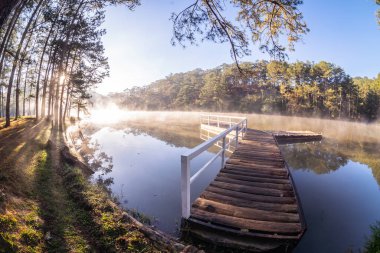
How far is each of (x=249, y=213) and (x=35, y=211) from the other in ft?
12.7

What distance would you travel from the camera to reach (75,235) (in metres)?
3.80

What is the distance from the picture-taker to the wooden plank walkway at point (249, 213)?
3496 millimetres

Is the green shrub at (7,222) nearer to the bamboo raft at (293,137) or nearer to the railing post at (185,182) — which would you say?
the railing post at (185,182)

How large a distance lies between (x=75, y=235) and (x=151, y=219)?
7.05 feet

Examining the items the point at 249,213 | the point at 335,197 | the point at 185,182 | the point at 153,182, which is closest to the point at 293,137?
the point at 335,197

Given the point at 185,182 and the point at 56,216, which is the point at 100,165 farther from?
the point at 185,182

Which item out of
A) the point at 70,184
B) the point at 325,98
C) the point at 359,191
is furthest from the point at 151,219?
the point at 325,98

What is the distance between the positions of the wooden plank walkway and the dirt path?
186cm

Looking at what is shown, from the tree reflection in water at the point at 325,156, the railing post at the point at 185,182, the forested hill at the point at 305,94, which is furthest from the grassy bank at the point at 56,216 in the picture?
the forested hill at the point at 305,94

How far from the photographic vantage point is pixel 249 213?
4062 mm

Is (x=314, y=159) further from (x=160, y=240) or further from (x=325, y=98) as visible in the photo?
(x=325, y=98)

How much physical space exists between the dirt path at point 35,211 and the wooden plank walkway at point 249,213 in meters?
1.86

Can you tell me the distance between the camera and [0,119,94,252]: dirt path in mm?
3253

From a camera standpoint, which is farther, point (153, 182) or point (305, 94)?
point (305, 94)
